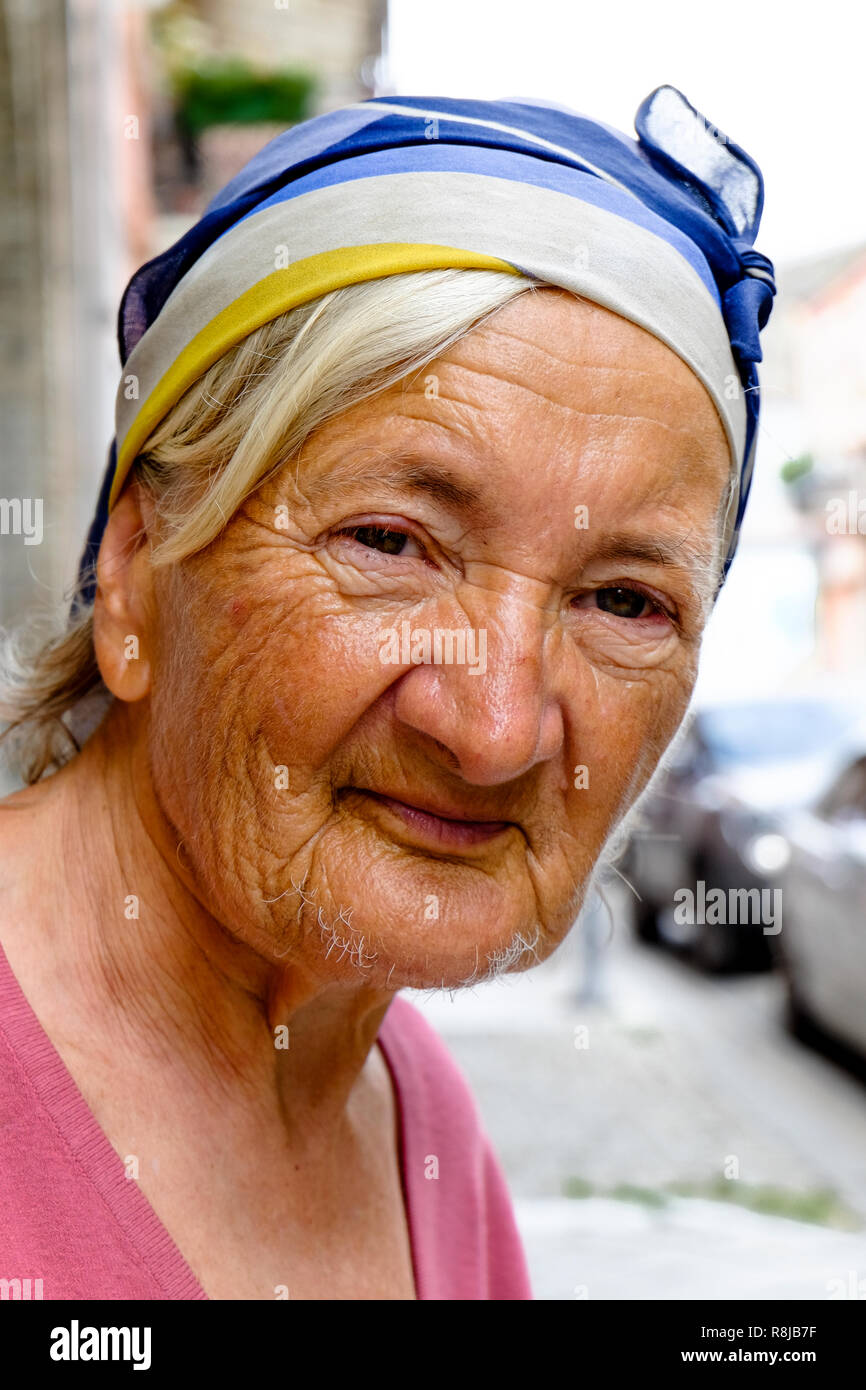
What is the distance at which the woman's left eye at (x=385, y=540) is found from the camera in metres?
1.33

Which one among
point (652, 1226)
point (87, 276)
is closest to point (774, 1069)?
point (652, 1226)

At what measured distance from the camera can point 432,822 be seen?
1.34 meters

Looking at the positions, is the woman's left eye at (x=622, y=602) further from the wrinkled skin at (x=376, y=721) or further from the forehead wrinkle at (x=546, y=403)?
the forehead wrinkle at (x=546, y=403)

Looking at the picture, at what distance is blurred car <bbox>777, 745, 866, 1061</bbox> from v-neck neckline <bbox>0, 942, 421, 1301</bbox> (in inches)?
251

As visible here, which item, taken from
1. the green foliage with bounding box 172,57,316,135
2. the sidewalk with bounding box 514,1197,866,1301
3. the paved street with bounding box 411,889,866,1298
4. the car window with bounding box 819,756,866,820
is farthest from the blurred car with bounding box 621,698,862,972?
the green foliage with bounding box 172,57,316,135

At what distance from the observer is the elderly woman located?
128cm

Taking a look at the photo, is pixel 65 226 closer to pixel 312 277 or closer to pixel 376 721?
pixel 312 277

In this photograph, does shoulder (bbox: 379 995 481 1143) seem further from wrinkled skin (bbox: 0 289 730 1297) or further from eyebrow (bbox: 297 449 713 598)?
eyebrow (bbox: 297 449 713 598)

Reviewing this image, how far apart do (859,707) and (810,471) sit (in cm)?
1402

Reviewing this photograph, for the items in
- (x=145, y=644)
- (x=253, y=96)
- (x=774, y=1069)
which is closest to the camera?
(x=145, y=644)

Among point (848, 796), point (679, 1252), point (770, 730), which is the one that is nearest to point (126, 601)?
point (679, 1252)

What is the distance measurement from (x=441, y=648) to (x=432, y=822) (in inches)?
7.2

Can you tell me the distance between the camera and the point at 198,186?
10.8m
